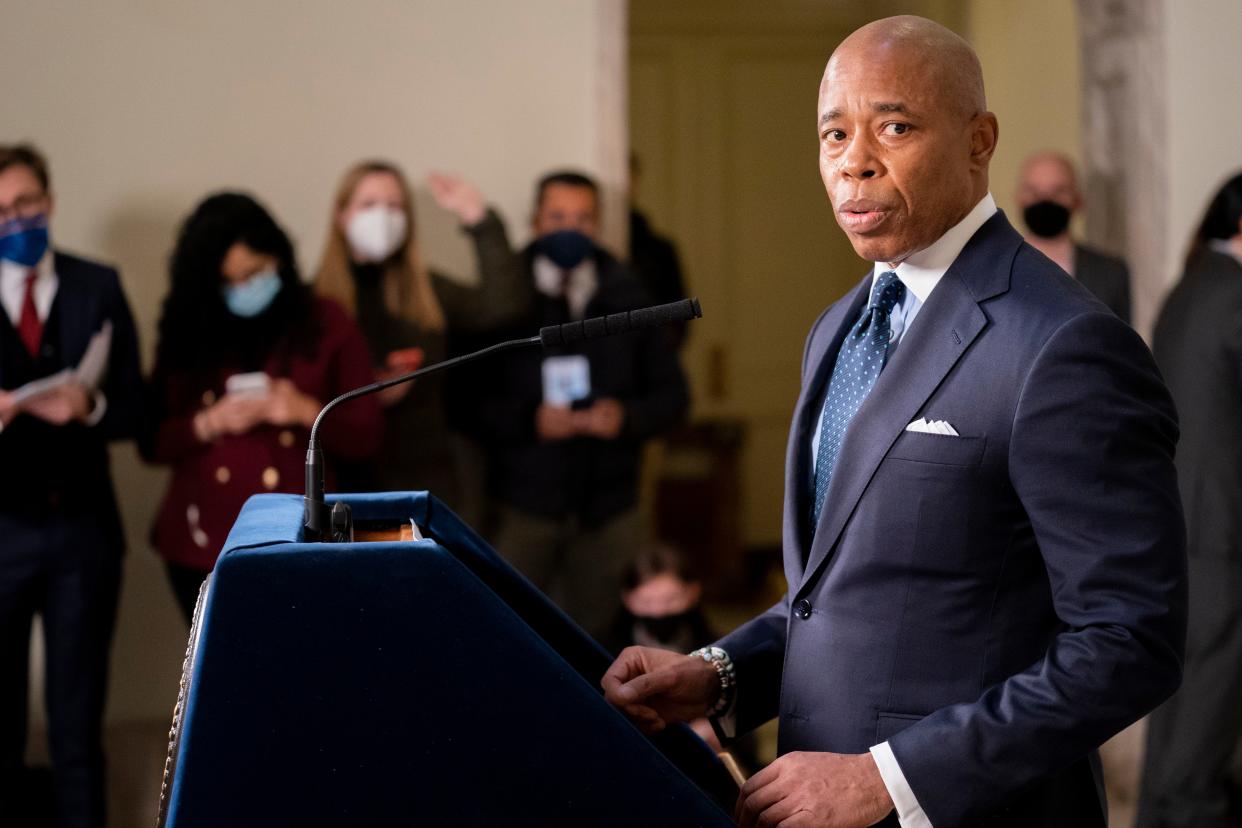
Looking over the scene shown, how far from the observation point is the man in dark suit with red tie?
117 cm

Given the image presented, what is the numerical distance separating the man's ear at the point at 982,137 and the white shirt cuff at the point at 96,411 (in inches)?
113

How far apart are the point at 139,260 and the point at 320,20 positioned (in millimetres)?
998

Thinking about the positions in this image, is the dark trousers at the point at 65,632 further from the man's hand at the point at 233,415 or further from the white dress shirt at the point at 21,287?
the white dress shirt at the point at 21,287

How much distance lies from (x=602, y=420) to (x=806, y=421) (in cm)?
275

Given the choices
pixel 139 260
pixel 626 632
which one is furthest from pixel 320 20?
pixel 626 632

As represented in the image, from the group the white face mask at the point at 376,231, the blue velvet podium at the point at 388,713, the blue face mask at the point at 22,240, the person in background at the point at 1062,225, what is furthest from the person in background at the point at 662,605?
the blue velvet podium at the point at 388,713

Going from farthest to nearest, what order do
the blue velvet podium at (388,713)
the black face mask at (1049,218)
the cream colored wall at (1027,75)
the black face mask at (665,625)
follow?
the cream colored wall at (1027,75) < the black face mask at (1049,218) < the black face mask at (665,625) < the blue velvet podium at (388,713)

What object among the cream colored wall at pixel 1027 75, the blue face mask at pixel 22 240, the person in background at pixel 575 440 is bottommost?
the person in background at pixel 575 440

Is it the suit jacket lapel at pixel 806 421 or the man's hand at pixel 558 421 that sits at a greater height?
the suit jacket lapel at pixel 806 421

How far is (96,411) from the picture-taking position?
12.0 ft

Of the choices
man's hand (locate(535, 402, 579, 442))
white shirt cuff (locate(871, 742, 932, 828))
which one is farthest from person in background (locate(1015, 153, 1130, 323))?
white shirt cuff (locate(871, 742, 932, 828))

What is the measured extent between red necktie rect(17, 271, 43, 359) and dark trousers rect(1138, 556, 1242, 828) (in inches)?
117

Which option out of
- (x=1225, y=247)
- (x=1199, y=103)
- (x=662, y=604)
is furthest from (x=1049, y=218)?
(x=662, y=604)

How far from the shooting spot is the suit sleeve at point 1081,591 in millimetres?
1161
